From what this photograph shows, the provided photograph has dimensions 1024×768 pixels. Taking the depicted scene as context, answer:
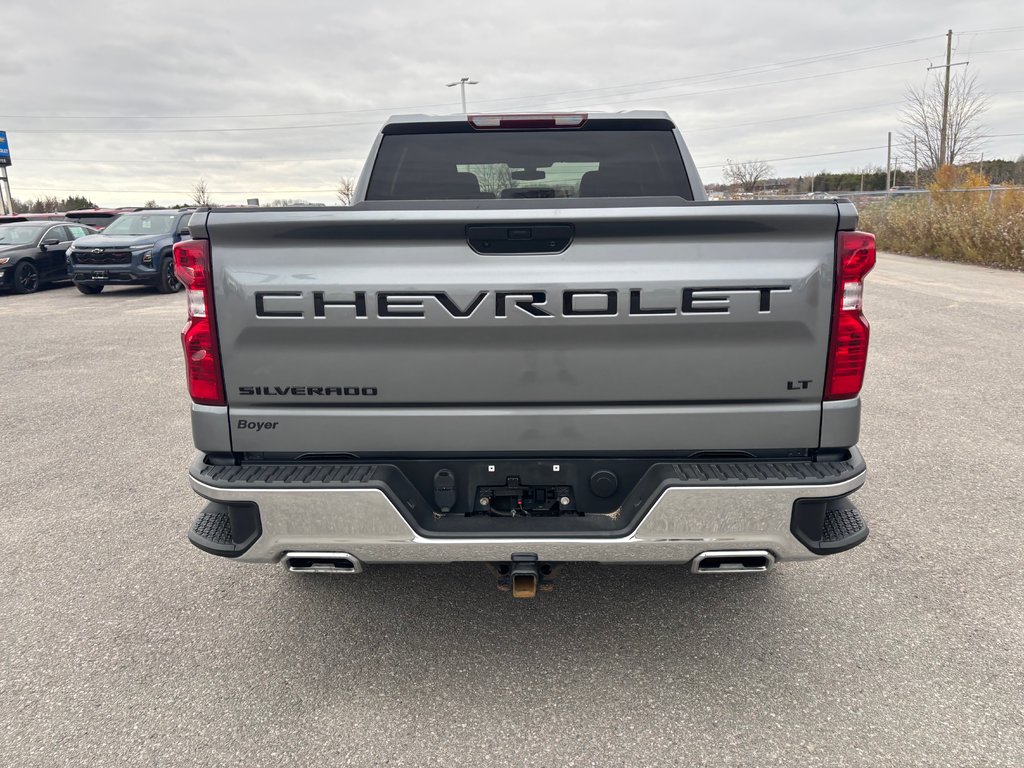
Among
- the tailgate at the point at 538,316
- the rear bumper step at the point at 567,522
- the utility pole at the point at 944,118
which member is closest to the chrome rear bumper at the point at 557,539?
the rear bumper step at the point at 567,522

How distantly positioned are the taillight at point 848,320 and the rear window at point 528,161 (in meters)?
1.67

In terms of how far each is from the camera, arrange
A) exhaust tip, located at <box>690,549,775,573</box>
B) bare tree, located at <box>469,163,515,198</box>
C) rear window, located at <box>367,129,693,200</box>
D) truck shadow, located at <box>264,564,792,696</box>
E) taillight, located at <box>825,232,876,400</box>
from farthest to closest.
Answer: bare tree, located at <box>469,163,515,198</box> → rear window, located at <box>367,129,693,200</box> → truck shadow, located at <box>264,564,792,696</box> → exhaust tip, located at <box>690,549,775,573</box> → taillight, located at <box>825,232,876,400</box>

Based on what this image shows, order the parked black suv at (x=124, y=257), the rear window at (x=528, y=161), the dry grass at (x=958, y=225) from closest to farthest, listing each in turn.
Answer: the rear window at (x=528, y=161), the parked black suv at (x=124, y=257), the dry grass at (x=958, y=225)

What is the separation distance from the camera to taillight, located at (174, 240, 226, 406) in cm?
251

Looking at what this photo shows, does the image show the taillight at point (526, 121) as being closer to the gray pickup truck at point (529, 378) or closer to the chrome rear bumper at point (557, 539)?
the gray pickup truck at point (529, 378)

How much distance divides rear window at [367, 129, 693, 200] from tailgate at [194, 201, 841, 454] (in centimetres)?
170

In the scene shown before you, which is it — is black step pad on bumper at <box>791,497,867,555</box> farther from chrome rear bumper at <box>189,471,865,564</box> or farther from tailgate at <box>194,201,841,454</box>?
tailgate at <box>194,201,841,454</box>

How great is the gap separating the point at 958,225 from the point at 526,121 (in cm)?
1932

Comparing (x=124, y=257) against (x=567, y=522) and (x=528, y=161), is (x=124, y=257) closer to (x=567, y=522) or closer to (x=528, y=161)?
(x=528, y=161)

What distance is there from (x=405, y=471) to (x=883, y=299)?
12.7 m

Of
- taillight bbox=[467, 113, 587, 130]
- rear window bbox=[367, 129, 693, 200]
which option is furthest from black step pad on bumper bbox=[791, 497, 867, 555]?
taillight bbox=[467, 113, 587, 130]

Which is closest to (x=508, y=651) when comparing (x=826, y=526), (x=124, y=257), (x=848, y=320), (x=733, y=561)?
(x=733, y=561)

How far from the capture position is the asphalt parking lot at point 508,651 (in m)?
2.53

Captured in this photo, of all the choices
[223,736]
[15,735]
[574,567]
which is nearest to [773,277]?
[574,567]
